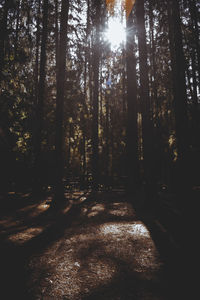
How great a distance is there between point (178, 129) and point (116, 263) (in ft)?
21.2

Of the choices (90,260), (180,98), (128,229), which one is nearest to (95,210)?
(128,229)

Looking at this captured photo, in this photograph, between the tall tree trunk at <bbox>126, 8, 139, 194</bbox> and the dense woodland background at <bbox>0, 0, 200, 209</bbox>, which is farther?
the tall tree trunk at <bbox>126, 8, 139, 194</bbox>

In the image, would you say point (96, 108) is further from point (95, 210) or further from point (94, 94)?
point (95, 210)

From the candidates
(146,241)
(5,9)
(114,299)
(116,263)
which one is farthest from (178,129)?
(5,9)

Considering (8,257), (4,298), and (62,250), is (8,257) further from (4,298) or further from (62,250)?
(4,298)

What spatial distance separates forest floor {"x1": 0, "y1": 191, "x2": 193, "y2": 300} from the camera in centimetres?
243

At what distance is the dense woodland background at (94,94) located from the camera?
809 centimetres

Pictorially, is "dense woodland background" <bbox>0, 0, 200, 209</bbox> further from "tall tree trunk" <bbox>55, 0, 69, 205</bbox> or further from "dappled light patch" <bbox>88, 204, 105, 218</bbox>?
"dappled light patch" <bbox>88, 204, 105, 218</bbox>

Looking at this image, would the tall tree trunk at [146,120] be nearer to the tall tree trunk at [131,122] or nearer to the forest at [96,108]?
the forest at [96,108]

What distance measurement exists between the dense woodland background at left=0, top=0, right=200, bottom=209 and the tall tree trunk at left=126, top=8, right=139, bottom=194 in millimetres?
53

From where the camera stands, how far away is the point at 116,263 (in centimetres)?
318

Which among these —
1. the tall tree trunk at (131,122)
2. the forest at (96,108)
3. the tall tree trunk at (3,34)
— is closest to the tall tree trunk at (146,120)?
the forest at (96,108)

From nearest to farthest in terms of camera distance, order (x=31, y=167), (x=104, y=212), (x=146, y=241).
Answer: (x=146, y=241) → (x=104, y=212) → (x=31, y=167)

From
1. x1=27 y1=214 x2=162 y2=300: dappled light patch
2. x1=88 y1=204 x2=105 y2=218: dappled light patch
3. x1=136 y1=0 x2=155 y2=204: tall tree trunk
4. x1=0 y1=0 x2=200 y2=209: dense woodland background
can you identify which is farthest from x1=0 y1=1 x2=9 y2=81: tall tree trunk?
x1=27 y1=214 x2=162 y2=300: dappled light patch
